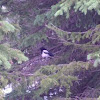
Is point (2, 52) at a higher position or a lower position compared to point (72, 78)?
higher

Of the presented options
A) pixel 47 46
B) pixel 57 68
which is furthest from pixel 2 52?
pixel 47 46

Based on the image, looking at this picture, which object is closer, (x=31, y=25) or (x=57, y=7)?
(x=57, y=7)

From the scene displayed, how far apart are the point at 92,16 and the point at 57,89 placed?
6.57ft

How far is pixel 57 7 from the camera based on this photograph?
5.71m

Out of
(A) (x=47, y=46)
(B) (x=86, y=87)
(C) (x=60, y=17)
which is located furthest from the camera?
(A) (x=47, y=46)

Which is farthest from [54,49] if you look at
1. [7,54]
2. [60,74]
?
[7,54]

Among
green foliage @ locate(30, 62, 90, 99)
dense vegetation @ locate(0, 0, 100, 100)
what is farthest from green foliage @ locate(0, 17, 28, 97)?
green foliage @ locate(30, 62, 90, 99)

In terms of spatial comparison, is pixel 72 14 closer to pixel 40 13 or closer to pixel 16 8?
pixel 40 13

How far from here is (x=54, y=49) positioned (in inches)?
307

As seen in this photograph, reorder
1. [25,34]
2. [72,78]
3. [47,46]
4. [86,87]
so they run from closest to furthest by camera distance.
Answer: [72,78], [86,87], [25,34], [47,46]

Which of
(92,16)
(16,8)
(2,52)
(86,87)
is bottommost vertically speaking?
(86,87)

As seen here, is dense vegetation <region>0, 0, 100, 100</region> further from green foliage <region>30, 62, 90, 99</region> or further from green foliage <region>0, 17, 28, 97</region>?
green foliage <region>0, 17, 28, 97</region>

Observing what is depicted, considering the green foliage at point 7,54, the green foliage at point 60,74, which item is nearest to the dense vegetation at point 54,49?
the green foliage at point 60,74

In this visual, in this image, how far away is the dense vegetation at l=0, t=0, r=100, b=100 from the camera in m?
5.22
